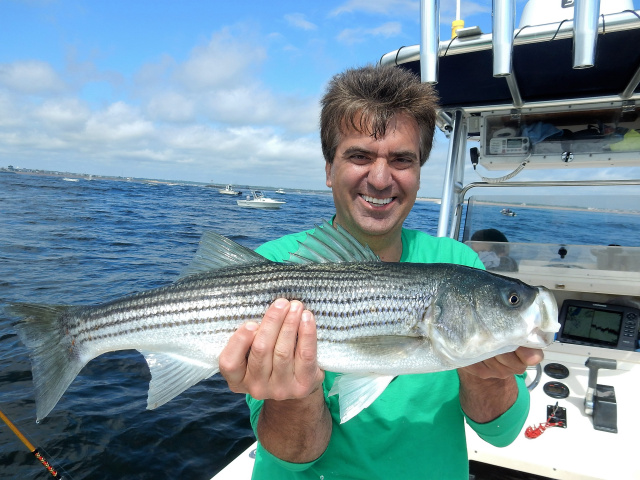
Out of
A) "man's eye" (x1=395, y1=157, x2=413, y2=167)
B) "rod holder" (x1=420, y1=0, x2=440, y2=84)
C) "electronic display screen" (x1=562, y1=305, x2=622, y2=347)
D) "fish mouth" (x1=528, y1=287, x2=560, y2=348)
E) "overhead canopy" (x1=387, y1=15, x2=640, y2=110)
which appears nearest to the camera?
"fish mouth" (x1=528, y1=287, x2=560, y2=348)

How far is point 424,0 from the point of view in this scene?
13.7ft

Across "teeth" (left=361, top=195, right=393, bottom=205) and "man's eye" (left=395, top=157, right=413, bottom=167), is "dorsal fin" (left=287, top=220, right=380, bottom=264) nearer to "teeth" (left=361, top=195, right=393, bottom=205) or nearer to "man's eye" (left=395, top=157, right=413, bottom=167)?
"teeth" (left=361, top=195, right=393, bottom=205)

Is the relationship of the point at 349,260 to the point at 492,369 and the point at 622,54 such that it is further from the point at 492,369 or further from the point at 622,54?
the point at 622,54

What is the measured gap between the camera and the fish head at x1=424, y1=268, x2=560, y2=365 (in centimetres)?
230

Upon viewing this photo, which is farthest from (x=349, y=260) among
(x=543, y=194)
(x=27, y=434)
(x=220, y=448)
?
(x=27, y=434)

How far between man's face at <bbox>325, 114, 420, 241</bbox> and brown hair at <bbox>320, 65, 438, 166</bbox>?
7 cm

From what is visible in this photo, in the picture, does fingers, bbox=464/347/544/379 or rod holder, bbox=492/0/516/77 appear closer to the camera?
fingers, bbox=464/347/544/379

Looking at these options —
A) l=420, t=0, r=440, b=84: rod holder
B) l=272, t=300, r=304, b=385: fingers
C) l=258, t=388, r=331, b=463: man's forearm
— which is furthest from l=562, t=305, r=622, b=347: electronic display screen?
l=272, t=300, r=304, b=385: fingers

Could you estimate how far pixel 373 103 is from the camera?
3.06 metres

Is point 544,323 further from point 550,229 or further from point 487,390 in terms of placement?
point 550,229

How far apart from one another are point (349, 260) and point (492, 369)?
1.08 metres

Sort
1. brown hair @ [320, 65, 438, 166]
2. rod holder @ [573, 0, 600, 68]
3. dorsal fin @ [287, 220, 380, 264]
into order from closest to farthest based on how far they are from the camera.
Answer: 1. dorsal fin @ [287, 220, 380, 264]
2. brown hair @ [320, 65, 438, 166]
3. rod holder @ [573, 0, 600, 68]

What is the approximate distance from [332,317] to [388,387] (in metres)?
0.73

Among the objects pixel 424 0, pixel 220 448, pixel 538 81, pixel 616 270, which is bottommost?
pixel 220 448
